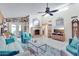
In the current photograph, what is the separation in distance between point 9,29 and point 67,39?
1115 mm

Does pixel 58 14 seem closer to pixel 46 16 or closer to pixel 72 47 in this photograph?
pixel 46 16

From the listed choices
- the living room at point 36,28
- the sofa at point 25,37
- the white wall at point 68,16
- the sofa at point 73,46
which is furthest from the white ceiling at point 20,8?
the sofa at point 73,46

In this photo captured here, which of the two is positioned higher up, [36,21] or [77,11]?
[77,11]

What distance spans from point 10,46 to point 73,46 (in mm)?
1178

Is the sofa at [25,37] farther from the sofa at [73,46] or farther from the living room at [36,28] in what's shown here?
the sofa at [73,46]

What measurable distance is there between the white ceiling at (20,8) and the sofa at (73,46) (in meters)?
0.76

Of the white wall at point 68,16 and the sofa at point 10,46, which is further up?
the white wall at point 68,16

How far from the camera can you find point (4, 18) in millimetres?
2787

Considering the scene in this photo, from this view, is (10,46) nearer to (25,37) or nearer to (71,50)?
(25,37)

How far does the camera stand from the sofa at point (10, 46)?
276 centimetres

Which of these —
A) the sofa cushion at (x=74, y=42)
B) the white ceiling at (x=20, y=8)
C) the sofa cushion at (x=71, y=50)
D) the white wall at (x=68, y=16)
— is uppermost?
the white ceiling at (x=20, y=8)

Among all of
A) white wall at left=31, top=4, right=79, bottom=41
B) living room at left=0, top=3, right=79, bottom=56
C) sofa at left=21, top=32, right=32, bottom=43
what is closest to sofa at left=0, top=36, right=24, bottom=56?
living room at left=0, top=3, right=79, bottom=56

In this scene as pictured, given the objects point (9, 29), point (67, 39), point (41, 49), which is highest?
point (9, 29)

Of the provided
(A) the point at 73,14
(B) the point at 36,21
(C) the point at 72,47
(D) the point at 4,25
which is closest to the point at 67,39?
(C) the point at 72,47
